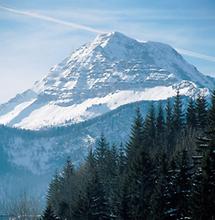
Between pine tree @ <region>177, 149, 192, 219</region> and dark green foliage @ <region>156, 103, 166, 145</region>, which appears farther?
dark green foliage @ <region>156, 103, 166, 145</region>

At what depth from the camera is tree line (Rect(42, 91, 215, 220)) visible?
188 feet

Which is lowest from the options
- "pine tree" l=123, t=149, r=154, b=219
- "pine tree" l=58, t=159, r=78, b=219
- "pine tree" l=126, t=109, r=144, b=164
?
"pine tree" l=58, t=159, r=78, b=219

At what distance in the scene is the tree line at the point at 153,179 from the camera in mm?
57438

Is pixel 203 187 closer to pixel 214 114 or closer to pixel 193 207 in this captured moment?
pixel 193 207

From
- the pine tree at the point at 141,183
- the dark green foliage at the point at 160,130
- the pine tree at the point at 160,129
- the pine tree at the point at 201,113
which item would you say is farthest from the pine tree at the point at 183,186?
the pine tree at the point at 160,129

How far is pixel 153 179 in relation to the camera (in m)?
81.6

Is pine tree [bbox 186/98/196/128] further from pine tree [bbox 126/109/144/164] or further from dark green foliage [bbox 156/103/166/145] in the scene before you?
pine tree [bbox 126/109/144/164]

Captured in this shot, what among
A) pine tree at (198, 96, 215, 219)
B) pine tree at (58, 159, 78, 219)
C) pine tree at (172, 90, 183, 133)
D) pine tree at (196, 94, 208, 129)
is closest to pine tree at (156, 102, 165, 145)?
pine tree at (172, 90, 183, 133)

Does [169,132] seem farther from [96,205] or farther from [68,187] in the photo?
[96,205]

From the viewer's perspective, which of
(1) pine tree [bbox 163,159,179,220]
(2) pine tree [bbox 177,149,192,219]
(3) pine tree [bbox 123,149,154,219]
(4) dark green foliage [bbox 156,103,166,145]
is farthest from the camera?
(4) dark green foliage [bbox 156,103,166,145]

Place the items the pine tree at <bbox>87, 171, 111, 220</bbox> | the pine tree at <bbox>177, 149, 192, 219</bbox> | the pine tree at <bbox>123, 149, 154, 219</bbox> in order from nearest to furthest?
the pine tree at <bbox>177, 149, 192, 219</bbox>
the pine tree at <bbox>123, 149, 154, 219</bbox>
the pine tree at <bbox>87, 171, 111, 220</bbox>

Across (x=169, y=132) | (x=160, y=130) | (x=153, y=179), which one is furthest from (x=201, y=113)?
(x=153, y=179)

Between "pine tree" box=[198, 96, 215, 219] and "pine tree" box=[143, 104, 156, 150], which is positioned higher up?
"pine tree" box=[143, 104, 156, 150]

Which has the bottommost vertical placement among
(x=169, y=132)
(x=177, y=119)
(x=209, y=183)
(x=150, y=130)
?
(x=209, y=183)
